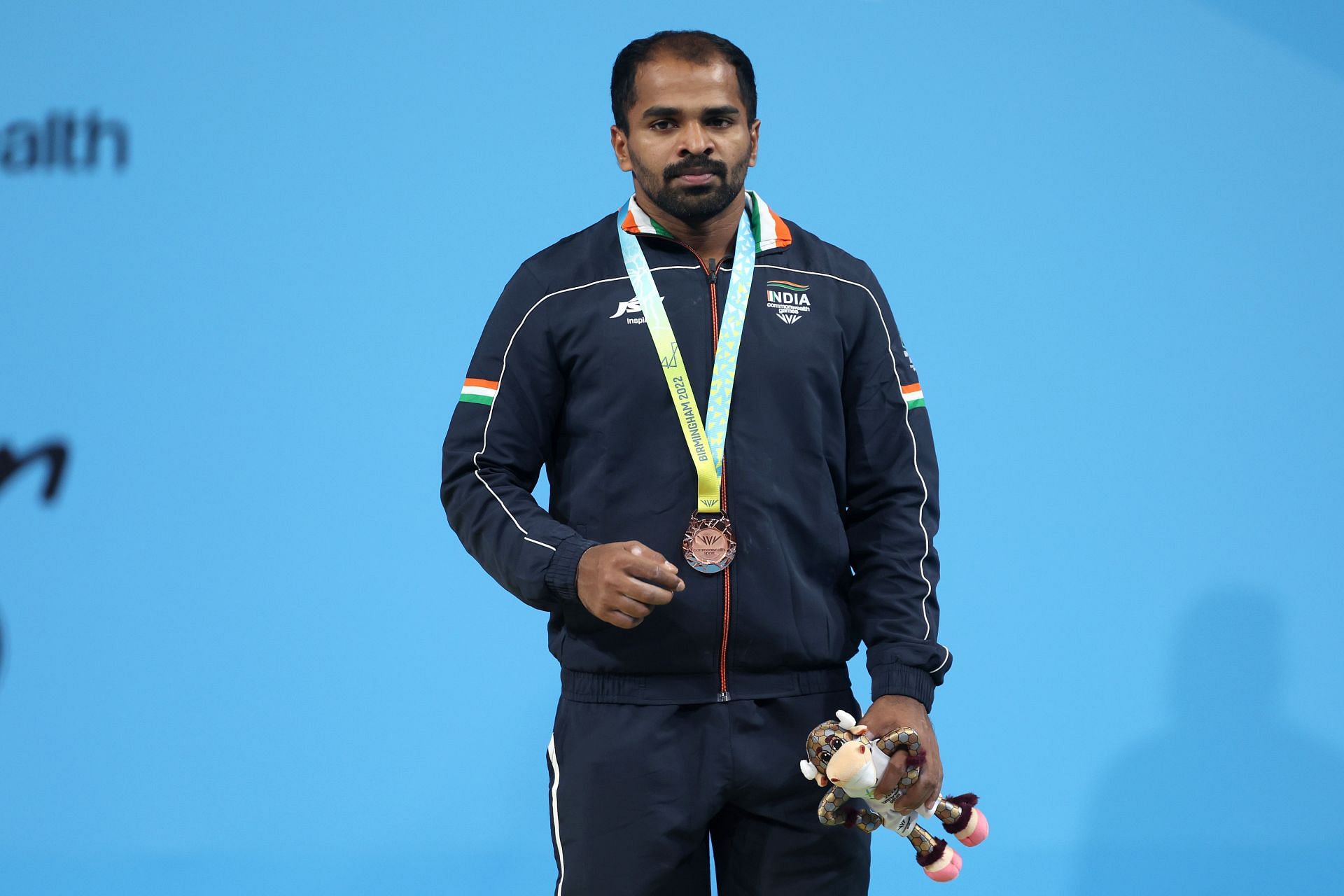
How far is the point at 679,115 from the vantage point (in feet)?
5.85

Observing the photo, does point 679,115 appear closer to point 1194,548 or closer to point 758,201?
point 758,201

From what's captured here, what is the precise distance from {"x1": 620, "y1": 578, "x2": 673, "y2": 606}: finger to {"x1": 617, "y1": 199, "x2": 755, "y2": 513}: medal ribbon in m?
0.20

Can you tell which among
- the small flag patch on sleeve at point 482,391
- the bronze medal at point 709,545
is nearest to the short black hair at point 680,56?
the small flag patch on sleeve at point 482,391

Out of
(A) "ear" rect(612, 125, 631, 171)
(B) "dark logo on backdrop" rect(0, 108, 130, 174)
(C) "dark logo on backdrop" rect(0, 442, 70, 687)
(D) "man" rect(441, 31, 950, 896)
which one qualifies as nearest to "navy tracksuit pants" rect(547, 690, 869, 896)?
(D) "man" rect(441, 31, 950, 896)

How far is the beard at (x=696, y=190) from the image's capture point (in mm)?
1775

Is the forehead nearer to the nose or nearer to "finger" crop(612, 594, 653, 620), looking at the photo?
the nose

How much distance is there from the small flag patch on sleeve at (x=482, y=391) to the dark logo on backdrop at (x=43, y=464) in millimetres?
1707

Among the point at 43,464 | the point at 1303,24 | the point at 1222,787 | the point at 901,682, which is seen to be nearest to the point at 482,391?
the point at 901,682

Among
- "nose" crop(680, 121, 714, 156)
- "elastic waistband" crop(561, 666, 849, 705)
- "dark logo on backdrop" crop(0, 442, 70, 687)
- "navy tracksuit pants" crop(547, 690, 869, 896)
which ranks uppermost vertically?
"nose" crop(680, 121, 714, 156)

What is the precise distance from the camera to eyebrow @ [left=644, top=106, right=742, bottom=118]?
5.84 feet

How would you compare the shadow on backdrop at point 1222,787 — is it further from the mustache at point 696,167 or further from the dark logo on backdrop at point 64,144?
the dark logo on backdrop at point 64,144

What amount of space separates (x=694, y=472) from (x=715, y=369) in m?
0.13

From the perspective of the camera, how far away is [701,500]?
1713 millimetres

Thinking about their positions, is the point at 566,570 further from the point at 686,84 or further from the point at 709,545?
the point at 686,84
